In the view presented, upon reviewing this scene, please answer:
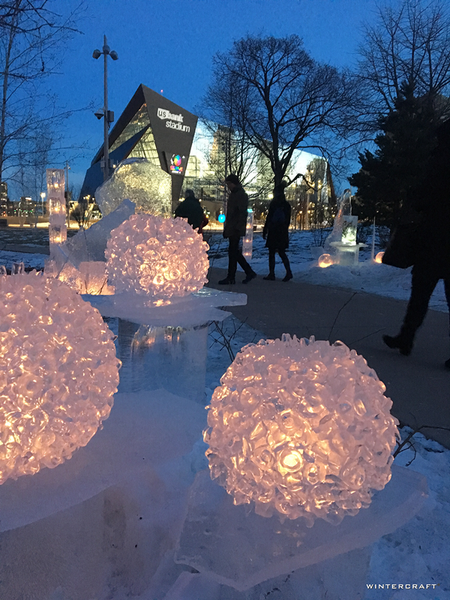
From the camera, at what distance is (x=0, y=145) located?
399 inches

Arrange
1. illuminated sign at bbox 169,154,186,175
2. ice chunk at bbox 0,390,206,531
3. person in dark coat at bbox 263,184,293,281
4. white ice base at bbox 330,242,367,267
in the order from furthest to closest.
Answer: illuminated sign at bbox 169,154,186,175
white ice base at bbox 330,242,367,267
person in dark coat at bbox 263,184,293,281
ice chunk at bbox 0,390,206,531

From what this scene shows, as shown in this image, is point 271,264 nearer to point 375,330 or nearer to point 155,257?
point 375,330

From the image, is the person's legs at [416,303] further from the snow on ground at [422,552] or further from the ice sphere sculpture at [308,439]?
the ice sphere sculpture at [308,439]

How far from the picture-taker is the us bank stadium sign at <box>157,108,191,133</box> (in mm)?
37062

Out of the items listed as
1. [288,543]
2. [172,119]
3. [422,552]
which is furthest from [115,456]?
[172,119]

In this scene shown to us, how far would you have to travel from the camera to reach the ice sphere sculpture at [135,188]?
7.89 m

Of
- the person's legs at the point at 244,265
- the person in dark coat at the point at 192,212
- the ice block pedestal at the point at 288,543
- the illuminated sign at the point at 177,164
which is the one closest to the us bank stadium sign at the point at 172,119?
the illuminated sign at the point at 177,164

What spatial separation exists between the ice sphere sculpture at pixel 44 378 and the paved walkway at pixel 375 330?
1567mm

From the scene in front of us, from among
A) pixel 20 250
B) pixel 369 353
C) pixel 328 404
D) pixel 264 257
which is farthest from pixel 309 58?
pixel 328 404

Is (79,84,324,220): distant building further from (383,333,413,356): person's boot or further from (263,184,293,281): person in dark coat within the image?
(383,333,413,356): person's boot

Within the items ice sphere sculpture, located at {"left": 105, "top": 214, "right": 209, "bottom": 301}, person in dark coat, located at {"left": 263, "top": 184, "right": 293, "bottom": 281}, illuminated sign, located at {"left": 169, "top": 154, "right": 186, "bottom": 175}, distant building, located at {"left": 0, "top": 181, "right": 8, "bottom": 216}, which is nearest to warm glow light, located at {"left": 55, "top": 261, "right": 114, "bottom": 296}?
ice sphere sculpture, located at {"left": 105, "top": 214, "right": 209, "bottom": 301}

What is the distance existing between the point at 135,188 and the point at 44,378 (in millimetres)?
8108

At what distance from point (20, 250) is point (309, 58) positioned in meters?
15.0

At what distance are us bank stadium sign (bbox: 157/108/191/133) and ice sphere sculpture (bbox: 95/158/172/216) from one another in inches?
1179
